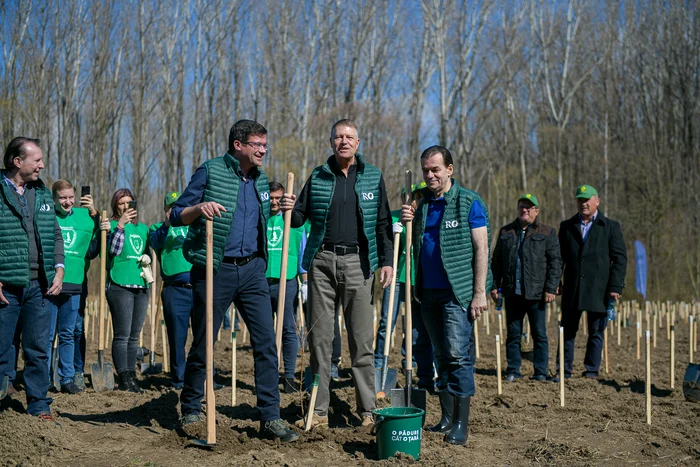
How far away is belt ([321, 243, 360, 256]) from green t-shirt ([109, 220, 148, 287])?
8.36 ft

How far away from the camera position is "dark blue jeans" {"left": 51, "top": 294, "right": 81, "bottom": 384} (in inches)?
262

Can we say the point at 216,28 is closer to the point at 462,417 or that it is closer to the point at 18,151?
the point at 18,151

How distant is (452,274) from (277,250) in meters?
2.71

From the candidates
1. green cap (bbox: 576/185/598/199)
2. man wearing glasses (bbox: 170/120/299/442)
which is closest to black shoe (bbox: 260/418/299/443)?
man wearing glasses (bbox: 170/120/299/442)

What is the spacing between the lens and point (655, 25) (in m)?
26.4

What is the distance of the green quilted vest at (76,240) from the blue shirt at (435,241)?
3.54 m

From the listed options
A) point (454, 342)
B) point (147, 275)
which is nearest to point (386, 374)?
point (454, 342)

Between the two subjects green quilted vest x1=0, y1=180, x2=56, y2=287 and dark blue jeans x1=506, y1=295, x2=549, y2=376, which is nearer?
green quilted vest x1=0, y1=180, x2=56, y2=287

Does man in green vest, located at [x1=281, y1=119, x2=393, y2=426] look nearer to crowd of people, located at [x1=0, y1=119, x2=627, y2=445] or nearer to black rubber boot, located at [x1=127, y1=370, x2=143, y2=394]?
crowd of people, located at [x1=0, y1=119, x2=627, y2=445]

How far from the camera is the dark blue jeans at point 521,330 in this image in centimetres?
758

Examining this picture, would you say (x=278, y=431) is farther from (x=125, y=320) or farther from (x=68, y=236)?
(x=68, y=236)

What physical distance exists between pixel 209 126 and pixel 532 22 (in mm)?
13101

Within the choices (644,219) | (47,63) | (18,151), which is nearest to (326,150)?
(47,63)

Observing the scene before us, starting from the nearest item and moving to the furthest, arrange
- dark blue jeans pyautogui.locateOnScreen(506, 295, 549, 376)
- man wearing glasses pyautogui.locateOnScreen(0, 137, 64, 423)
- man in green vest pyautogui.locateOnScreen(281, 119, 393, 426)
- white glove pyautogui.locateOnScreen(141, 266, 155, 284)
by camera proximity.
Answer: man wearing glasses pyautogui.locateOnScreen(0, 137, 64, 423) < man in green vest pyautogui.locateOnScreen(281, 119, 393, 426) < white glove pyautogui.locateOnScreen(141, 266, 155, 284) < dark blue jeans pyautogui.locateOnScreen(506, 295, 549, 376)
